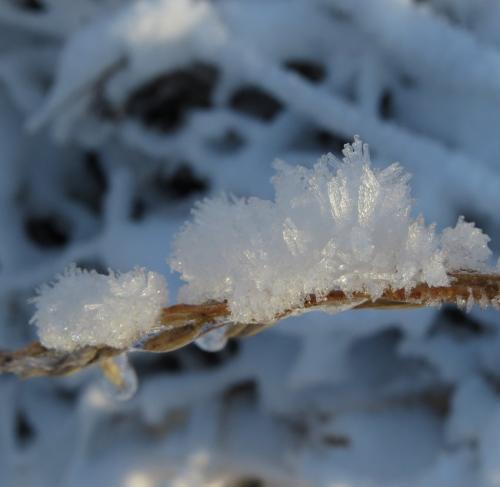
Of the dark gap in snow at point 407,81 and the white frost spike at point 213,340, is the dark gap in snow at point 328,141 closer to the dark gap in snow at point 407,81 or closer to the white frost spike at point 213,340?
the dark gap in snow at point 407,81

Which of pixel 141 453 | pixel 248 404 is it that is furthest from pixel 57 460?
pixel 248 404

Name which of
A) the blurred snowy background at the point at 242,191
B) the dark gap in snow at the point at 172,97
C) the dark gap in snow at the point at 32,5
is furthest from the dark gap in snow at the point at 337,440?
the dark gap in snow at the point at 32,5

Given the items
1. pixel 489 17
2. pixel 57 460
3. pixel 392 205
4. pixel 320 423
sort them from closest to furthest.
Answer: pixel 392 205, pixel 489 17, pixel 320 423, pixel 57 460

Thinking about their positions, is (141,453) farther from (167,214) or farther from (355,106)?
(355,106)

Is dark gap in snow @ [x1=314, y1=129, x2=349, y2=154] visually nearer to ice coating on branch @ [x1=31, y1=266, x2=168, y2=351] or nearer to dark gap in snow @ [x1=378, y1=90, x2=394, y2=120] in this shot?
dark gap in snow @ [x1=378, y1=90, x2=394, y2=120]

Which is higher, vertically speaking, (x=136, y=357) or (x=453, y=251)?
(x=453, y=251)

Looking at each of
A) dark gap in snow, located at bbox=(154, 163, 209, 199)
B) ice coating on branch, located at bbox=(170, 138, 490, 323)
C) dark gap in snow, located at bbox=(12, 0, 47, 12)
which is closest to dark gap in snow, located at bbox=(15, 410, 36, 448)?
dark gap in snow, located at bbox=(154, 163, 209, 199)
